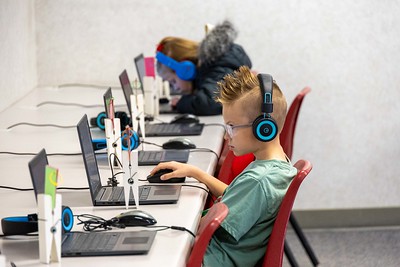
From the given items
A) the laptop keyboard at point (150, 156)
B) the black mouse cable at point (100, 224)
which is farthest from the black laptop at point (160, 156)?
the black mouse cable at point (100, 224)

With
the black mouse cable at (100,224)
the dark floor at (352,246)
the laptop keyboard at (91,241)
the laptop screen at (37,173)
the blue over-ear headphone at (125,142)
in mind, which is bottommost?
the dark floor at (352,246)

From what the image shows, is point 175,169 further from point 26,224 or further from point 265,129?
point 26,224

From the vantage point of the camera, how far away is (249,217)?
2.33m

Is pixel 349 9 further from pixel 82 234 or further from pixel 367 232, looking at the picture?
pixel 82 234

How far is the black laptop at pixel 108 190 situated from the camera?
245 centimetres

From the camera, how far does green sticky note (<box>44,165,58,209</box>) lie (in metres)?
1.89


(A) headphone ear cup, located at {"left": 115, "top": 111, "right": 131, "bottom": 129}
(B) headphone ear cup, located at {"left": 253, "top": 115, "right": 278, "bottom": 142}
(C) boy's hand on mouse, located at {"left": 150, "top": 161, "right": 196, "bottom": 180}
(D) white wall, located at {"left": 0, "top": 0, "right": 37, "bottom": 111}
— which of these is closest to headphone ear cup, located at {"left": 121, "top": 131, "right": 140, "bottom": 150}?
(A) headphone ear cup, located at {"left": 115, "top": 111, "right": 131, "bottom": 129}

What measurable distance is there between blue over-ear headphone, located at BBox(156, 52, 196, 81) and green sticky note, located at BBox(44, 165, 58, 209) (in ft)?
7.02

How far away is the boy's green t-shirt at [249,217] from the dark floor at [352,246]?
1.71m

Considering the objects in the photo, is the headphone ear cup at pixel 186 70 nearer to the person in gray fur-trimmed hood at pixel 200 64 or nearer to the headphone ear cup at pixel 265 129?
the person in gray fur-trimmed hood at pixel 200 64

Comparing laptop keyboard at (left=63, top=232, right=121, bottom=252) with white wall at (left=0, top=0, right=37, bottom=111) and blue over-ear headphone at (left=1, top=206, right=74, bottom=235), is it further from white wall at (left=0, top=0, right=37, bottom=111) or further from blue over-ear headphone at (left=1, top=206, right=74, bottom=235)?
white wall at (left=0, top=0, right=37, bottom=111)

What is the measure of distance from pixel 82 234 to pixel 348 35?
9.04 feet

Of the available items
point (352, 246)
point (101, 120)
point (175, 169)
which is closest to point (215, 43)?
point (101, 120)

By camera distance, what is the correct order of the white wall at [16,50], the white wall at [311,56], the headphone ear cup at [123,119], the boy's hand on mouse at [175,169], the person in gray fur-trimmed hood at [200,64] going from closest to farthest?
the boy's hand on mouse at [175,169] → the headphone ear cup at [123,119] → the person in gray fur-trimmed hood at [200,64] → the white wall at [16,50] → the white wall at [311,56]
